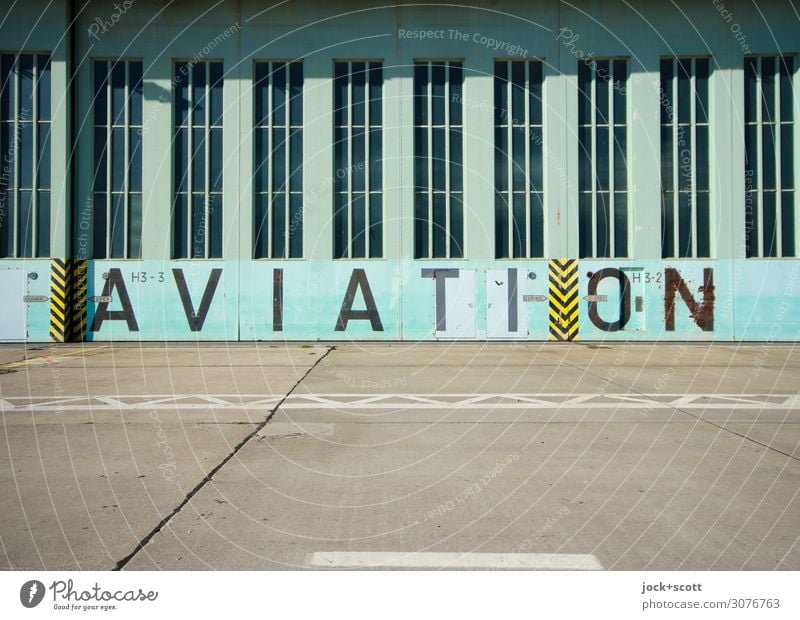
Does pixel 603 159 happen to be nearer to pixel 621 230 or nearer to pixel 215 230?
pixel 621 230

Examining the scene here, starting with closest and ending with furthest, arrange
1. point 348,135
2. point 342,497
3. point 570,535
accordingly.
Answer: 1. point 570,535
2. point 342,497
3. point 348,135

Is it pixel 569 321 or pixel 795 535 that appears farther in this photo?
pixel 569 321

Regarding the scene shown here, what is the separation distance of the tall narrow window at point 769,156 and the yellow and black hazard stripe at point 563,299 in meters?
5.60

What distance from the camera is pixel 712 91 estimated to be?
19.8 meters

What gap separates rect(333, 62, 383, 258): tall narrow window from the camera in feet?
65.5

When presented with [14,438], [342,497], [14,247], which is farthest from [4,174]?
[342,497]

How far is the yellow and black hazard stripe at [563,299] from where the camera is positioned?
19.9 meters

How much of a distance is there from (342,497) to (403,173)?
16453mm

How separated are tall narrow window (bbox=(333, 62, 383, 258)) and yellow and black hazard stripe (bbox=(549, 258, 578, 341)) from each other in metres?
5.65

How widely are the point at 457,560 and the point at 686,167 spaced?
19.7 metres

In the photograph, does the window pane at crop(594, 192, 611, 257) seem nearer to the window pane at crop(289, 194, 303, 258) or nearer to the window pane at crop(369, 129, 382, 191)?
the window pane at crop(369, 129, 382, 191)

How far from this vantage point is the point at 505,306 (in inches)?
790

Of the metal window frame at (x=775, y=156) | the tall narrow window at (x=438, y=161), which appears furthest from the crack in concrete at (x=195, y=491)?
the metal window frame at (x=775, y=156)

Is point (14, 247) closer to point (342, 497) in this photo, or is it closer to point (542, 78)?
point (542, 78)
